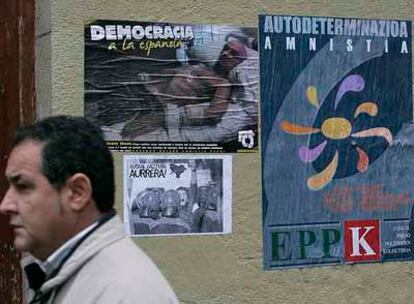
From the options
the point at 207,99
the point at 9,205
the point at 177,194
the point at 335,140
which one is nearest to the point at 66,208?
the point at 9,205

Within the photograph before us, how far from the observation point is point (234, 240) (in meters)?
5.92

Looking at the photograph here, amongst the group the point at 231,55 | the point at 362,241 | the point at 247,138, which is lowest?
the point at 362,241

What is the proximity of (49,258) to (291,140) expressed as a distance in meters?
3.78

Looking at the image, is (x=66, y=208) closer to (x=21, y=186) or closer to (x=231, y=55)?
(x=21, y=186)

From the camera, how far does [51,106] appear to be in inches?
214

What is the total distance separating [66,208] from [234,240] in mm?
3489

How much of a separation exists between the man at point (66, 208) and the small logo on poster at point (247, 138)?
339cm

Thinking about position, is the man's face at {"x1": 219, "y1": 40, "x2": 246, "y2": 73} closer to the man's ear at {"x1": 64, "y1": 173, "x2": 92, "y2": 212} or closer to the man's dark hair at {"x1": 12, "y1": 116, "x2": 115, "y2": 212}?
the man's dark hair at {"x1": 12, "y1": 116, "x2": 115, "y2": 212}

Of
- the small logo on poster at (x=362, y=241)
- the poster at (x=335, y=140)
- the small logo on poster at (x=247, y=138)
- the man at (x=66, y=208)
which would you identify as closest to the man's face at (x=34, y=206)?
the man at (x=66, y=208)

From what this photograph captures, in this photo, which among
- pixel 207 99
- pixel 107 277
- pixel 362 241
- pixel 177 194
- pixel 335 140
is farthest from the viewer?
pixel 362 241

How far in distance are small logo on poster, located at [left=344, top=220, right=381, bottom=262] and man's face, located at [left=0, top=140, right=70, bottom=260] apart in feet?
13.2

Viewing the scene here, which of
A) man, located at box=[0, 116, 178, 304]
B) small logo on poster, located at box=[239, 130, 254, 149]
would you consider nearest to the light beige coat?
man, located at box=[0, 116, 178, 304]

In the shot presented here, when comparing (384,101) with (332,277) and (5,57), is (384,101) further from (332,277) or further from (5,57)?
(5,57)

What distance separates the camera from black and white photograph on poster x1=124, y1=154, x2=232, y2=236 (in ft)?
18.6
